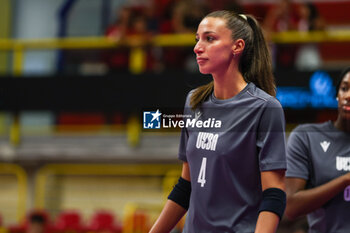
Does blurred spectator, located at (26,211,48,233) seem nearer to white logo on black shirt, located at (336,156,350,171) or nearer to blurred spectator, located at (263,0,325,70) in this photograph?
blurred spectator, located at (263,0,325,70)

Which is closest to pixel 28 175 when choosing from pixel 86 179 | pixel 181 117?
pixel 86 179

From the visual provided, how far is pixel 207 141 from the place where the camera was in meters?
2.45

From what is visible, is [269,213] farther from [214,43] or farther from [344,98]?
[344,98]

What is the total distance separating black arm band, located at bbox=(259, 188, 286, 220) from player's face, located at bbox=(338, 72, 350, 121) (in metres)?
0.80

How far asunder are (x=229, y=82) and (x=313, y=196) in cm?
76

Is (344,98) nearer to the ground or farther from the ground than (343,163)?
farther from the ground

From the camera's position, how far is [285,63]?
797 centimetres

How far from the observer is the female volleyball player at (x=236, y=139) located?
237 cm

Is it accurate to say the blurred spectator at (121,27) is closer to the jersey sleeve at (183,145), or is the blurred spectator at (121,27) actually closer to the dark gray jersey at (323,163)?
the dark gray jersey at (323,163)

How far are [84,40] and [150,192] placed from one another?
7.99ft

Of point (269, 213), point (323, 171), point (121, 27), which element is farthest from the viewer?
point (121, 27)

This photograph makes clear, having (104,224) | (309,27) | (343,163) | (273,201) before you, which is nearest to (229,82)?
(273,201)

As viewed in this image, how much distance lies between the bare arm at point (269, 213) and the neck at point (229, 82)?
32 cm

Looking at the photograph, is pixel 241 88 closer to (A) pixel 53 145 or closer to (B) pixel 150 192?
(A) pixel 53 145
